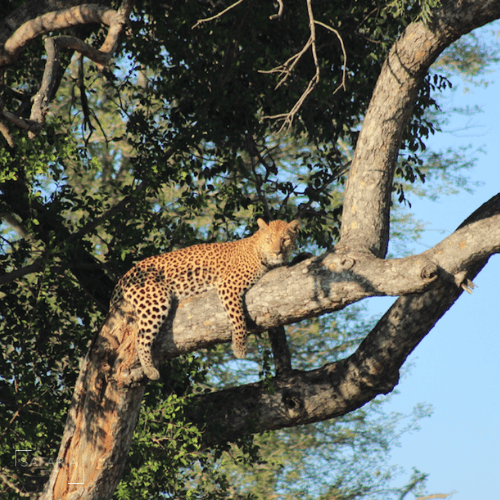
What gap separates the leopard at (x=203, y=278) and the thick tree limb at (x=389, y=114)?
0.81m

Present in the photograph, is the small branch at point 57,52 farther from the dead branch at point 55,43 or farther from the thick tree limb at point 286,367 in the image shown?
the thick tree limb at point 286,367

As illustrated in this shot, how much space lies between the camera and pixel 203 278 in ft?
20.3

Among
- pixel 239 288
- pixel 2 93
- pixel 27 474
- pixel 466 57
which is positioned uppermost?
pixel 466 57

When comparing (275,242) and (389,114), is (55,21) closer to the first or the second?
(275,242)

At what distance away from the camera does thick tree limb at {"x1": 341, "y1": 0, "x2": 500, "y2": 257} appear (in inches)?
223

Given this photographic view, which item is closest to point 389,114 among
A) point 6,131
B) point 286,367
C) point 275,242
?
point 275,242

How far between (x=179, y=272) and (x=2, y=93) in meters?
3.48

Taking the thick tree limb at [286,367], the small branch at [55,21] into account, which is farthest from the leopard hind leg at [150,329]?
the small branch at [55,21]

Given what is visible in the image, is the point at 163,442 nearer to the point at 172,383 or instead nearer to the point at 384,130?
the point at 172,383

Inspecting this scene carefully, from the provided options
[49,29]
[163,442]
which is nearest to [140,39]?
[49,29]

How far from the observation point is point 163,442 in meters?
6.85

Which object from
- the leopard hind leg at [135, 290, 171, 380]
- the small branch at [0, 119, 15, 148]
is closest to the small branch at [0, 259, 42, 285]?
the leopard hind leg at [135, 290, 171, 380]

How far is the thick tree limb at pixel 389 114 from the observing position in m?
5.67

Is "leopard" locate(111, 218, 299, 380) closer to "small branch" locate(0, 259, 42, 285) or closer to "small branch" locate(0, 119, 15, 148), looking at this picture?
"small branch" locate(0, 259, 42, 285)
